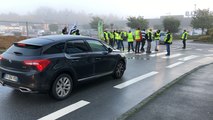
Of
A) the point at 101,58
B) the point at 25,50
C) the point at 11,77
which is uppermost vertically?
the point at 25,50

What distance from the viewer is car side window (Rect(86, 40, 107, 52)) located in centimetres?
699

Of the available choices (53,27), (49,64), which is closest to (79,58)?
(49,64)

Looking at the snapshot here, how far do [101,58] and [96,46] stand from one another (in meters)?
0.41

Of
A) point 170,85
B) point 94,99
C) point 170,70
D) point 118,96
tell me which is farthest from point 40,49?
point 170,70

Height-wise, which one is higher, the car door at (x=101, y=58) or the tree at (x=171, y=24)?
the tree at (x=171, y=24)

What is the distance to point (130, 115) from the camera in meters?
4.63

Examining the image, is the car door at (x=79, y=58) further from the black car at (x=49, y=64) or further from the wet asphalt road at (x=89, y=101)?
the wet asphalt road at (x=89, y=101)

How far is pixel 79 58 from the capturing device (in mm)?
6281

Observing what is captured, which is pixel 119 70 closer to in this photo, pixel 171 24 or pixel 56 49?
pixel 56 49

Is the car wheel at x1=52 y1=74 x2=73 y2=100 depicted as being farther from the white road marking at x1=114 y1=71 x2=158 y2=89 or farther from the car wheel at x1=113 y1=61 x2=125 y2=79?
the car wheel at x1=113 y1=61 x2=125 y2=79

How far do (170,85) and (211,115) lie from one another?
7.59 ft

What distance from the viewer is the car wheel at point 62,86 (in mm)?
5672

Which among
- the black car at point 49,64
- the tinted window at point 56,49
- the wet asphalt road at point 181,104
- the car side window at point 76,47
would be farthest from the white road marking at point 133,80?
the tinted window at point 56,49

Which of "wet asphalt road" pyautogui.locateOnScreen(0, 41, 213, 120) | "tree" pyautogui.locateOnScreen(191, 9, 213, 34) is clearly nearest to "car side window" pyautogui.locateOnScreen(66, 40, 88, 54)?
"wet asphalt road" pyautogui.locateOnScreen(0, 41, 213, 120)
